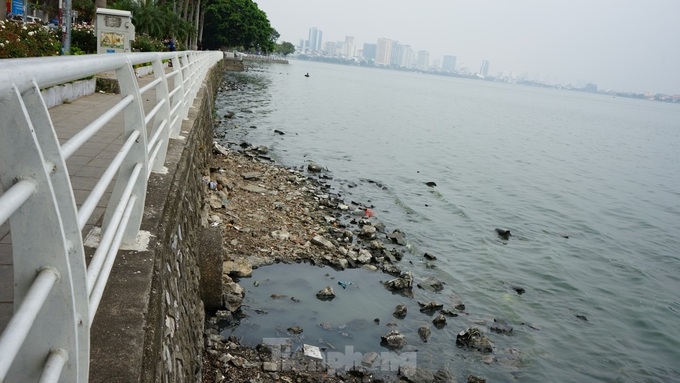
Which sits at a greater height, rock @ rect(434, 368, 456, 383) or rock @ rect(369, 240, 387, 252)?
rock @ rect(369, 240, 387, 252)

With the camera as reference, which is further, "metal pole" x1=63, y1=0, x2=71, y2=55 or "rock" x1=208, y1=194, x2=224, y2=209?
"metal pole" x1=63, y1=0, x2=71, y2=55

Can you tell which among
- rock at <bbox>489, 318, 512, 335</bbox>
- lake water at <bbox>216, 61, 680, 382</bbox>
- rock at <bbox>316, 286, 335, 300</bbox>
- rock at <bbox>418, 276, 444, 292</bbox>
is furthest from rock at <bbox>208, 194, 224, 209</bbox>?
rock at <bbox>489, 318, 512, 335</bbox>

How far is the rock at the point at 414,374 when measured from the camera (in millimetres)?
6828

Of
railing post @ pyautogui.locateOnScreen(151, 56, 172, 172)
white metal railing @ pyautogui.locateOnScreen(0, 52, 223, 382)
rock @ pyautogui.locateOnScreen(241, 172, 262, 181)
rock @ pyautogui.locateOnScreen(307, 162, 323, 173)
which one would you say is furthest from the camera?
rock @ pyautogui.locateOnScreen(307, 162, 323, 173)

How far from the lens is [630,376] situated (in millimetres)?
8164

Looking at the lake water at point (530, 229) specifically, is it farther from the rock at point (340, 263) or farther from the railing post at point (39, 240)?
the railing post at point (39, 240)

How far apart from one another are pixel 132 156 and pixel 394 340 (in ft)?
17.5

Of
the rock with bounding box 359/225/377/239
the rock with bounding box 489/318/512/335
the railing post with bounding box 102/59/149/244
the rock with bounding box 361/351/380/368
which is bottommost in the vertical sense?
the rock with bounding box 489/318/512/335

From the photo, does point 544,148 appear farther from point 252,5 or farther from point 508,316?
point 252,5

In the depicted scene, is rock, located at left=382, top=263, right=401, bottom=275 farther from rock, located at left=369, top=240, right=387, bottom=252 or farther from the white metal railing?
the white metal railing

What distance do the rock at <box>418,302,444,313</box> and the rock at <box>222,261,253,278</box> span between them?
9.38ft

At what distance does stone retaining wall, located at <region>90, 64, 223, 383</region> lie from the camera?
7.68 feet

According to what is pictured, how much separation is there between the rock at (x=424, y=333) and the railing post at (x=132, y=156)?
5.53 meters

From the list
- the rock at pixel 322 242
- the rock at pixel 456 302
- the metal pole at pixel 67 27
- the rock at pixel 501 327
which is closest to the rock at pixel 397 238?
the rock at pixel 322 242
